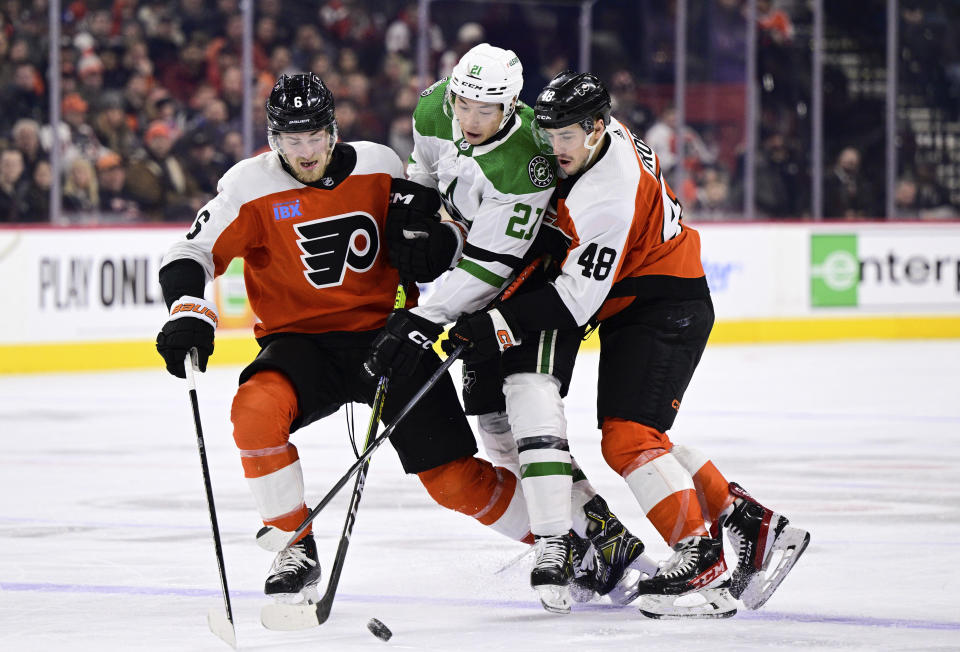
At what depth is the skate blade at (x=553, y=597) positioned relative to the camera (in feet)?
10.6

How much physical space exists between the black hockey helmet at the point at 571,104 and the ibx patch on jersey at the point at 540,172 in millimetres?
91

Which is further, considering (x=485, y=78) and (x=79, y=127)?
(x=79, y=127)

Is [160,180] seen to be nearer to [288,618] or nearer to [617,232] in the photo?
[617,232]

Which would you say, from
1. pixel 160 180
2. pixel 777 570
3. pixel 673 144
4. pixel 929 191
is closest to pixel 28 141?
pixel 160 180

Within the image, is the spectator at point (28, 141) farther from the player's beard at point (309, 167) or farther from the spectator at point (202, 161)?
the player's beard at point (309, 167)

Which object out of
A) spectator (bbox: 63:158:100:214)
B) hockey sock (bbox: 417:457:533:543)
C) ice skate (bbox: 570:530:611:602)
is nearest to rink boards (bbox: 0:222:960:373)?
spectator (bbox: 63:158:100:214)

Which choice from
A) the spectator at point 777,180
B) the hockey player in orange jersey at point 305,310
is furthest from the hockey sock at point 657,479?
the spectator at point 777,180

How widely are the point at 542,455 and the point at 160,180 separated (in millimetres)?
5928

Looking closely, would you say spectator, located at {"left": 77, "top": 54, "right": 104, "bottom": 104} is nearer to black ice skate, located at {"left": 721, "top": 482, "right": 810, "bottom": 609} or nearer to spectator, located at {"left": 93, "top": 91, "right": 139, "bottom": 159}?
spectator, located at {"left": 93, "top": 91, "right": 139, "bottom": 159}

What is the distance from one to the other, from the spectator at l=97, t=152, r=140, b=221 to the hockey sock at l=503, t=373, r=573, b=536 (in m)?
5.73

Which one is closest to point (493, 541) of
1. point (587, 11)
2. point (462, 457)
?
point (462, 457)

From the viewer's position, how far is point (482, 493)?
11.6ft

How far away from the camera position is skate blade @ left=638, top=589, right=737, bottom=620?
10.7 ft

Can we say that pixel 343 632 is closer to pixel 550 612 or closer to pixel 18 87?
pixel 550 612
